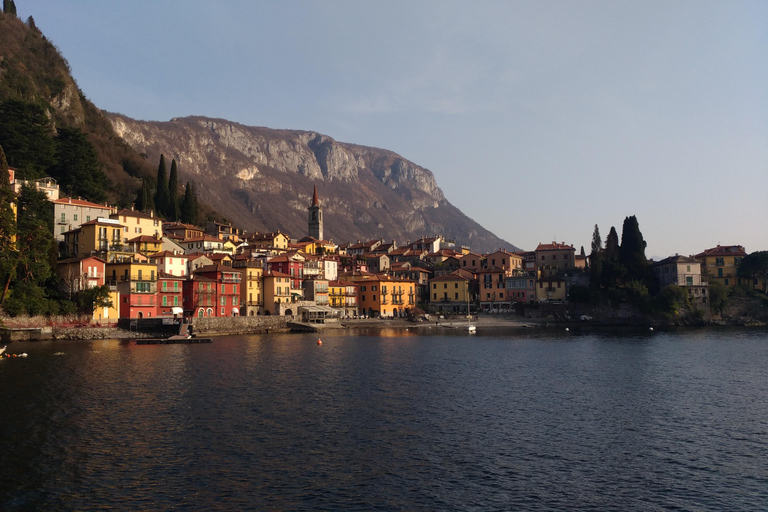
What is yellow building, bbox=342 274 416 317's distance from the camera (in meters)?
104

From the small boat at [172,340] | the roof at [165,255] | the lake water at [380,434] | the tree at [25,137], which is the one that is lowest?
the lake water at [380,434]

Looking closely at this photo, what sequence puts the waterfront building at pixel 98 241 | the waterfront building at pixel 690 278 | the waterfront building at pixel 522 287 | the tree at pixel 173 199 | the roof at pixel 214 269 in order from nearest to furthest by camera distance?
the waterfront building at pixel 98 241 → the roof at pixel 214 269 → the waterfront building at pixel 690 278 → the waterfront building at pixel 522 287 → the tree at pixel 173 199

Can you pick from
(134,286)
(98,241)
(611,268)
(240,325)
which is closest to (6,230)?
(134,286)

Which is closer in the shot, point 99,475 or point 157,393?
point 99,475

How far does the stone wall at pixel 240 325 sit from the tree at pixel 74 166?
3457cm

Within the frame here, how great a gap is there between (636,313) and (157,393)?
8263 centimetres

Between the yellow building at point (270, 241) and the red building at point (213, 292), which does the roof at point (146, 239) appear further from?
the yellow building at point (270, 241)

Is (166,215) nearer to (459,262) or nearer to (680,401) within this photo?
(459,262)

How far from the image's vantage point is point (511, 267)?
116188 millimetres

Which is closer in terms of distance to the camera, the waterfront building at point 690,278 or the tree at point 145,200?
the waterfront building at point 690,278

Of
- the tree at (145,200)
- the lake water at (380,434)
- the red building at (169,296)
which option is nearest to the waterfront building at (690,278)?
the lake water at (380,434)

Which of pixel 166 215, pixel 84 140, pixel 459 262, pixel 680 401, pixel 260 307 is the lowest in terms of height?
pixel 680 401

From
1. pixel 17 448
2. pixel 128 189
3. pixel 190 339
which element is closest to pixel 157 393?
pixel 17 448

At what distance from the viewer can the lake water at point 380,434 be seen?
61.8 feet
